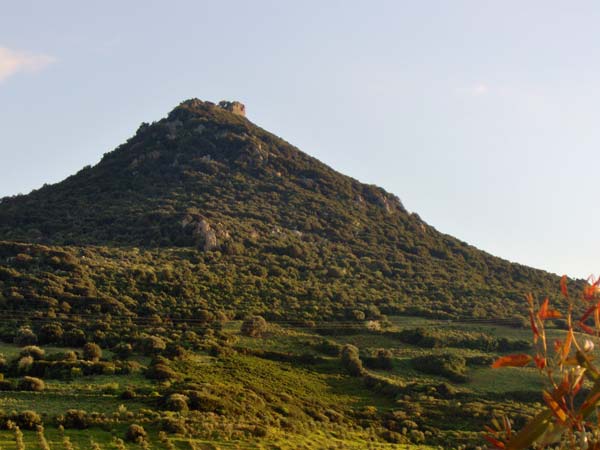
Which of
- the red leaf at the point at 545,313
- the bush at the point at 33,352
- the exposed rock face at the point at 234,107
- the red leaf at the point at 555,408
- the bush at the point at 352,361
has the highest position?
the exposed rock face at the point at 234,107

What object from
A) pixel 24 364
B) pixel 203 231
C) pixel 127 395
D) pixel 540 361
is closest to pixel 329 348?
pixel 127 395

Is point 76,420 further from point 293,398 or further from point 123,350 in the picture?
point 293,398

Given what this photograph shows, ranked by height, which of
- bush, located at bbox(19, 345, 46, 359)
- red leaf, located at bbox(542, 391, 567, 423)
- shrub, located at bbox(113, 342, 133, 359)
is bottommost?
bush, located at bbox(19, 345, 46, 359)

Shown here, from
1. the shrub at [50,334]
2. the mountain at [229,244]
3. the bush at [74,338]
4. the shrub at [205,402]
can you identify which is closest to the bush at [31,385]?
the shrub at [205,402]

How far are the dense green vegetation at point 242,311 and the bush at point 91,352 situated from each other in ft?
0.68

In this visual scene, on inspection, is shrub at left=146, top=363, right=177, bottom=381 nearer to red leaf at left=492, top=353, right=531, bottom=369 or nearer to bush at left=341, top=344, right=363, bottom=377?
bush at left=341, top=344, right=363, bottom=377

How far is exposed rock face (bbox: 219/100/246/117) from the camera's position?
13200 cm

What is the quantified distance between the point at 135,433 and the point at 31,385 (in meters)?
7.95

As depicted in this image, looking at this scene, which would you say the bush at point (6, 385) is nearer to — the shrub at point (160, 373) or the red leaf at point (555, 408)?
the shrub at point (160, 373)

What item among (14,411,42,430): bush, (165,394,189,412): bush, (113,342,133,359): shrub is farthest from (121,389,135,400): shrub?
(113,342,133,359): shrub

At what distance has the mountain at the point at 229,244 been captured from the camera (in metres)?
55.5

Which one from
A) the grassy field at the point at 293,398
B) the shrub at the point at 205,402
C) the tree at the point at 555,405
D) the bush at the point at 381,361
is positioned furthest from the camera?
the bush at the point at 381,361

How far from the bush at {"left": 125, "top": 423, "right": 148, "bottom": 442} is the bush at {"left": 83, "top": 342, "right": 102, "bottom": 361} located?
1162cm

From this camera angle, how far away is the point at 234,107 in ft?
438
